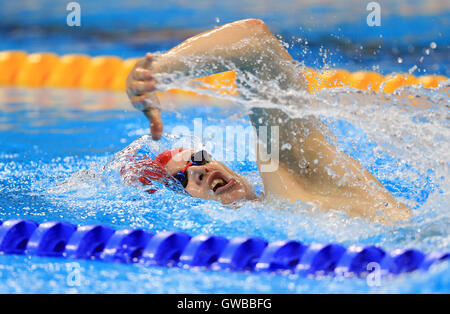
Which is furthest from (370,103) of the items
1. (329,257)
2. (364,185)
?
(329,257)

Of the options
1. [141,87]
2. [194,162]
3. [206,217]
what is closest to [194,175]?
[194,162]

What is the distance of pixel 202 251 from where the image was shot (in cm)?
172

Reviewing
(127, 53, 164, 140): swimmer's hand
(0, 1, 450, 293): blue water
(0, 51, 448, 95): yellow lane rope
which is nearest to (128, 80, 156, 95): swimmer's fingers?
(127, 53, 164, 140): swimmer's hand

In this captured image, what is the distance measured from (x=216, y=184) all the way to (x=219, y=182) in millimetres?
14

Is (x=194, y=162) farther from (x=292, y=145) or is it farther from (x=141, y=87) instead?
(x=141, y=87)

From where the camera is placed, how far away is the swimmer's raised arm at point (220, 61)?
5.12 ft

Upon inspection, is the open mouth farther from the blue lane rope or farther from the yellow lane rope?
the yellow lane rope

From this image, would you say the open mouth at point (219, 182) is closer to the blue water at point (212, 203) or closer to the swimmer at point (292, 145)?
the blue water at point (212, 203)

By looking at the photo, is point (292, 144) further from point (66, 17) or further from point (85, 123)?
point (66, 17)

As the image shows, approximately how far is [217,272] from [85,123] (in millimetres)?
3181

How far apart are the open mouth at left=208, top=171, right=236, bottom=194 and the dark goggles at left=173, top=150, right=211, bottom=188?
8 centimetres

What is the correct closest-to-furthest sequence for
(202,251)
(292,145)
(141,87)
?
1. (141,87)
2. (202,251)
3. (292,145)

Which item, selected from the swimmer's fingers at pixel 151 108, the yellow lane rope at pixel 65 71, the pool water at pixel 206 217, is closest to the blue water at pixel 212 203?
the pool water at pixel 206 217

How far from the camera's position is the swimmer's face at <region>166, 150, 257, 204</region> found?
7.04ft
